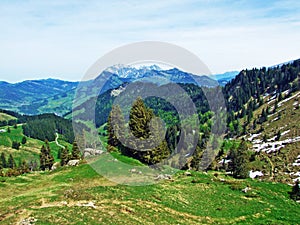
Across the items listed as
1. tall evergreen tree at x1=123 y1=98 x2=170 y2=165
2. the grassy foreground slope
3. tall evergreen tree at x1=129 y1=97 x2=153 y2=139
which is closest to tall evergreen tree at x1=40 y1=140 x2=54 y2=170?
tall evergreen tree at x1=123 y1=98 x2=170 y2=165

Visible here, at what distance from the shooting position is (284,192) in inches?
2406

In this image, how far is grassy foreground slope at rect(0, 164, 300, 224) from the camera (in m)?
36.3

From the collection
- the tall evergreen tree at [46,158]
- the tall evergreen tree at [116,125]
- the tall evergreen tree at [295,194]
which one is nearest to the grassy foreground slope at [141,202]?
the tall evergreen tree at [295,194]

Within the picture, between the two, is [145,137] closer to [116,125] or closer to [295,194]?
[116,125]

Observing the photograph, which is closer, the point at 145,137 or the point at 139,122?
the point at 139,122

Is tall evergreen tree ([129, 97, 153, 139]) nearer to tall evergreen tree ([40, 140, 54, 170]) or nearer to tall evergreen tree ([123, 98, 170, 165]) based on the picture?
tall evergreen tree ([123, 98, 170, 165])

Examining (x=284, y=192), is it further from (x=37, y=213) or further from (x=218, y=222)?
(x=37, y=213)

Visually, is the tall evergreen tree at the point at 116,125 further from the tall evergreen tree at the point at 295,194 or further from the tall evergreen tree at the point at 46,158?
the tall evergreen tree at the point at 295,194

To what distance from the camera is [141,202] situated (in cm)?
4325

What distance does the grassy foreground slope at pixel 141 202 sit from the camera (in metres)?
36.3

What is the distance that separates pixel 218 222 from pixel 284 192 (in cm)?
2613


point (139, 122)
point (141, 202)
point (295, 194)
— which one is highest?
point (139, 122)

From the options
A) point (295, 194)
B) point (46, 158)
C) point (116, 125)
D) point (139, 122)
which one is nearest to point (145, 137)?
point (139, 122)

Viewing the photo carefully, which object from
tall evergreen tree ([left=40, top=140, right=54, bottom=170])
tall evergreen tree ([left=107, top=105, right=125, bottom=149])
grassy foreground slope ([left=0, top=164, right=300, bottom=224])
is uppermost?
tall evergreen tree ([left=107, top=105, right=125, bottom=149])
